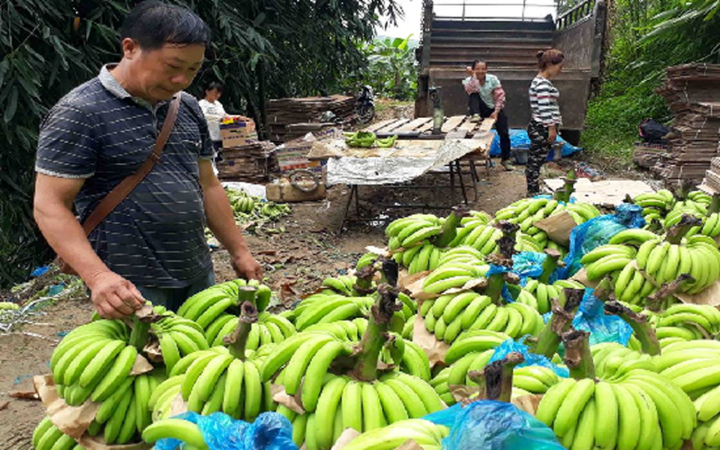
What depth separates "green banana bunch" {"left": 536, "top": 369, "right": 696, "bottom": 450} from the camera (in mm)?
1346

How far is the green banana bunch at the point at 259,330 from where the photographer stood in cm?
195

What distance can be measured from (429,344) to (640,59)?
14.0 meters

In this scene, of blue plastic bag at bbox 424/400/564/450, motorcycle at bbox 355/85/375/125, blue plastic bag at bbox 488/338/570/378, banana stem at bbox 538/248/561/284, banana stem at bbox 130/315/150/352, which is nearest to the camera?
blue plastic bag at bbox 424/400/564/450

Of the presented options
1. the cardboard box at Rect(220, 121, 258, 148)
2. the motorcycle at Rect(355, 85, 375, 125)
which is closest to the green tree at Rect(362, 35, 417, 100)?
the motorcycle at Rect(355, 85, 375, 125)

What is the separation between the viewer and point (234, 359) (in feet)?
5.31

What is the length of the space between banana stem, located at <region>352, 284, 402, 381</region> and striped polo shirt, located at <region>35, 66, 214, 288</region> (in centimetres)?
135

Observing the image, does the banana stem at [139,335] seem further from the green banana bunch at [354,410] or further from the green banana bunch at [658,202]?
the green banana bunch at [658,202]

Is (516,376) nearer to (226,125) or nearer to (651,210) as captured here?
(651,210)

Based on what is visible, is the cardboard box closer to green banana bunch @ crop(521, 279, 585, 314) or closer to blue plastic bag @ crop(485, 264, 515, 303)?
green banana bunch @ crop(521, 279, 585, 314)

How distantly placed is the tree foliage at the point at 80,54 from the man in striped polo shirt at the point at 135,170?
5473 millimetres

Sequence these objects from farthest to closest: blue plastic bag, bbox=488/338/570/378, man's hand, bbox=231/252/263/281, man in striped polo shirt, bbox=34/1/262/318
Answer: man's hand, bbox=231/252/263/281, man in striped polo shirt, bbox=34/1/262/318, blue plastic bag, bbox=488/338/570/378

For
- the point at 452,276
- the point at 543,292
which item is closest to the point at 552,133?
the point at 543,292

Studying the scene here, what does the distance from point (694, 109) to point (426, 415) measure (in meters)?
8.68

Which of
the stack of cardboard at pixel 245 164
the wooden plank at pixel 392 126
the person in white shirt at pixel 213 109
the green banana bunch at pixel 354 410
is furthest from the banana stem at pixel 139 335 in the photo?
the stack of cardboard at pixel 245 164
